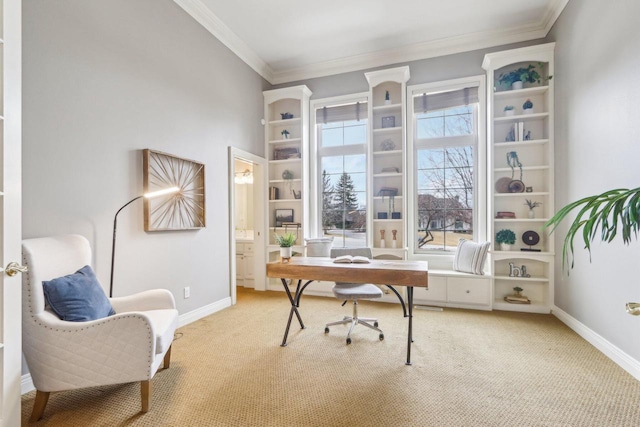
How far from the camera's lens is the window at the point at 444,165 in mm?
4152

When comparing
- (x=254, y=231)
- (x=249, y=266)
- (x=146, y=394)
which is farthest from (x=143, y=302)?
(x=249, y=266)

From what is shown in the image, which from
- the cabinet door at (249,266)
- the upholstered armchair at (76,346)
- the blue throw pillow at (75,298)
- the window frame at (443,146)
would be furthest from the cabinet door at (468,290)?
the blue throw pillow at (75,298)

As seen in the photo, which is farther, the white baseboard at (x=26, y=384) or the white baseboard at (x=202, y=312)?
the white baseboard at (x=202, y=312)

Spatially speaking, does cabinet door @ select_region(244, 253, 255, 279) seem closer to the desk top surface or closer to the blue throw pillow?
the desk top surface

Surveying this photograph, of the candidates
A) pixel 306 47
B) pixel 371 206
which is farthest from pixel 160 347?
pixel 306 47

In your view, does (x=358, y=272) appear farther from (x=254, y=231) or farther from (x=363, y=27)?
(x=363, y=27)

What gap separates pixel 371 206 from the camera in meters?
4.37

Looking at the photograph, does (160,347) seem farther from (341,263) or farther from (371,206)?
(371,206)

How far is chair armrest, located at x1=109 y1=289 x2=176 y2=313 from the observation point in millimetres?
2182

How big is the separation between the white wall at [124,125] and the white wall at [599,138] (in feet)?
12.6

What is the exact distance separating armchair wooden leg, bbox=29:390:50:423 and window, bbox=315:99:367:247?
3.58 m

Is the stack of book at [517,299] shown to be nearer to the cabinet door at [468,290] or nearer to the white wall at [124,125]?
the cabinet door at [468,290]

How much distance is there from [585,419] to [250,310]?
310 centimetres

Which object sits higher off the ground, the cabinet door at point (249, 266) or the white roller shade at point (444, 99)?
the white roller shade at point (444, 99)
